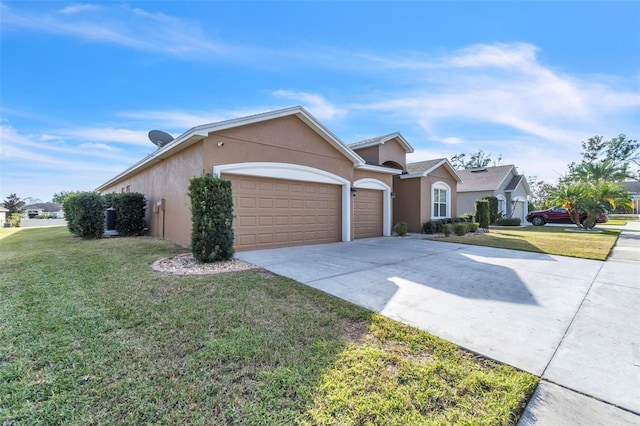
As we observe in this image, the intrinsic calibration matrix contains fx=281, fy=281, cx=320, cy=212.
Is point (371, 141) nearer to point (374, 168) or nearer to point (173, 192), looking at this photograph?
point (374, 168)

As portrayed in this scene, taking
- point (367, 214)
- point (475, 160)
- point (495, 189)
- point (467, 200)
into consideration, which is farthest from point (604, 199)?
point (475, 160)

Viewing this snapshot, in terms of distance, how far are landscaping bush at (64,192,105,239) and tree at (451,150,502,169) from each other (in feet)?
158

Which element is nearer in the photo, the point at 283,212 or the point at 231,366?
the point at 231,366

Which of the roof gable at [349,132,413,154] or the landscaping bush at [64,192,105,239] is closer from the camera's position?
the landscaping bush at [64,192,105,239]

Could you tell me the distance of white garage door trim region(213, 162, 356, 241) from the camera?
848 cm

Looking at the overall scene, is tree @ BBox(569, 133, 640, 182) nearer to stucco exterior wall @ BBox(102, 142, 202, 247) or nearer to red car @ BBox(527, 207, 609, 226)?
red car @ BBox(527, 207, 609, 226)

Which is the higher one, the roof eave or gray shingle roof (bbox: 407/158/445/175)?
gray shingle roof (bbox: 407/158/445/175)

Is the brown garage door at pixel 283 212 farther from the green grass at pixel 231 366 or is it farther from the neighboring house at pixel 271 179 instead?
the green grass at pixel 231 366

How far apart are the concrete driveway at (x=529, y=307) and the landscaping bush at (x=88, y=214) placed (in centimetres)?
784

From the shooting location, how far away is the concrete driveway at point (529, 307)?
2.41m

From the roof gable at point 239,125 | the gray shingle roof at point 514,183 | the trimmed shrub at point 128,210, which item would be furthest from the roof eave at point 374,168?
the gray shingle roof at point 514,183

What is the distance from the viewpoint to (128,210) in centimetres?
1222

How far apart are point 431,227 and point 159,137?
46.4ft

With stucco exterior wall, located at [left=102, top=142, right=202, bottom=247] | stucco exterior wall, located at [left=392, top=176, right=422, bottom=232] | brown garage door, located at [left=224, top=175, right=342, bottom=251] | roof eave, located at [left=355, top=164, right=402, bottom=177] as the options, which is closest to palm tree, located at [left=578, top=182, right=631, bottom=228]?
stucco exterior wall, located at [left=392, top=176, right=422, bottom=232]
